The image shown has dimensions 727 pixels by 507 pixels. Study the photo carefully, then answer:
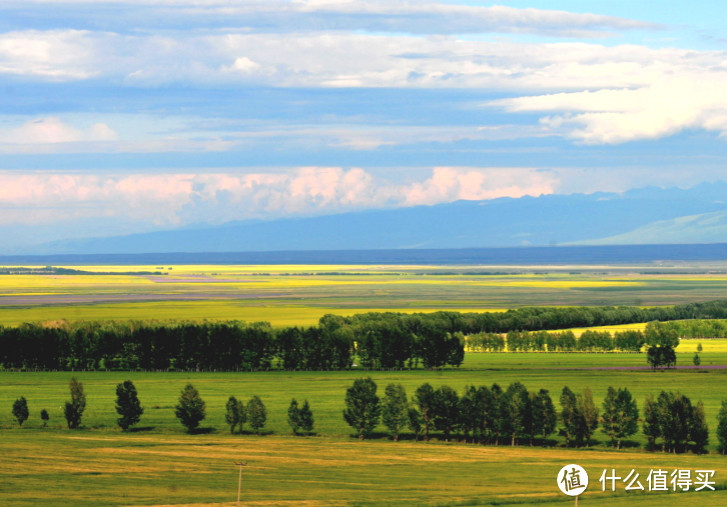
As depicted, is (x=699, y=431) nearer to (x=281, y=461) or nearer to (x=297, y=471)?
(x=297, y=471)

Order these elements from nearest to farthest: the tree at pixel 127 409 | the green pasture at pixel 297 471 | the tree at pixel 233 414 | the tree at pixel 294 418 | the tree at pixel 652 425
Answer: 1. the green pasture at pixel 297 471
2. the tree at pixel 652 425
3. the tree at pixel 294 418
4. the tree at pixel 233 414
5. the tree at pixel 127 409

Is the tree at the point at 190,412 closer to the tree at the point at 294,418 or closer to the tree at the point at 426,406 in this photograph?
the tree at the point at 294,418

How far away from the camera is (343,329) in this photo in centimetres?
14150

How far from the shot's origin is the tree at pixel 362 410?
276 ft

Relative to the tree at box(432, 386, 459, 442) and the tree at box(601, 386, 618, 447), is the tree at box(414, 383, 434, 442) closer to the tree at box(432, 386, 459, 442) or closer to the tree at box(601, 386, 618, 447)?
the tree at box(432, 386, 459, 442)

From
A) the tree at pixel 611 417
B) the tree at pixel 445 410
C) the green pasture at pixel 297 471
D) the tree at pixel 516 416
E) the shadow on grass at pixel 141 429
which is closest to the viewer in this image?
the green pasture at pixel 297 471

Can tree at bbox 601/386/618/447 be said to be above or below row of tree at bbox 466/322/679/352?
below

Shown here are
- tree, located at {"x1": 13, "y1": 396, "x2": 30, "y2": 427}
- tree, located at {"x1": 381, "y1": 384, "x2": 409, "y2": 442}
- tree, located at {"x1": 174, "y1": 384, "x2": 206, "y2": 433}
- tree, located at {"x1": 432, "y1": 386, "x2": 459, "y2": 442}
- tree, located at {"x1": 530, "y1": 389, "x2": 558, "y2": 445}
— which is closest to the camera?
tree, located at {"x1": 530, "y1": 389, "x2": 558, "y2": 445}

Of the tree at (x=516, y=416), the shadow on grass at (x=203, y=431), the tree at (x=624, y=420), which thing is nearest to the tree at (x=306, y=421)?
the shadow on grass at (x=203, y=431)

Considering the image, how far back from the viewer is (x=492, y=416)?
81.8m

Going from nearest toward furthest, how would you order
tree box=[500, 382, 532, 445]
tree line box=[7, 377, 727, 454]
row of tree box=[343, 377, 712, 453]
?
1. row of tree box=[343, 377, 712, 453]
2. tree line box=[7, 377, 727, 454]
3. tree box=[500, 382, 532, 445]

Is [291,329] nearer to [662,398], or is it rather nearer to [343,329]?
[343,329]

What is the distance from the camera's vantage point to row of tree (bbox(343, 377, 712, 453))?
77.8 metres

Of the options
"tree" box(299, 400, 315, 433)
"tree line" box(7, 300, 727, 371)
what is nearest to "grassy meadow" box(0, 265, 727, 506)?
"tree" box(299, 400, 315, 433)
